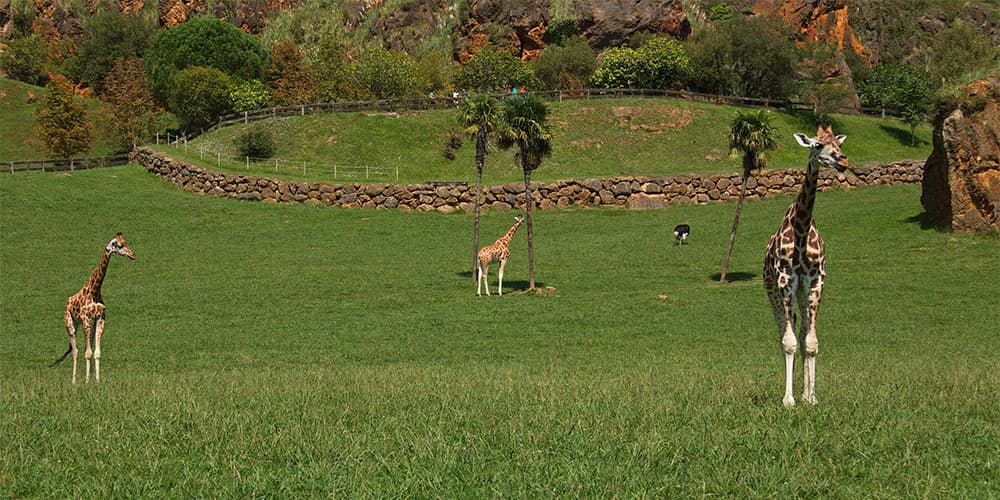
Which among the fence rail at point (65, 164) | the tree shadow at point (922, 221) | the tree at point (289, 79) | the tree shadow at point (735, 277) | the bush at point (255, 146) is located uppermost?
the tree at point (289, 79)

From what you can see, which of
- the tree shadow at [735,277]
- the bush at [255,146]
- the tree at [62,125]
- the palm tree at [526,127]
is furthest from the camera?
the tree at [62,125]

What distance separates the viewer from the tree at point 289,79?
309ft

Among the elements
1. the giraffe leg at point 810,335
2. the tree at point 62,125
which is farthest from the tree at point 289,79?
the giraffe leg at point 810,335

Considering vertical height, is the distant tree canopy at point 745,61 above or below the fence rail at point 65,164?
above

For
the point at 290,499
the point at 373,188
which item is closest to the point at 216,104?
the point at 373,188

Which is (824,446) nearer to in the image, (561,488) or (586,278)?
(561,488)

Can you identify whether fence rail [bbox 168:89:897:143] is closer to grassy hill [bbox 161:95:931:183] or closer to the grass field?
grassy hill [bbox 161:95:931:183]

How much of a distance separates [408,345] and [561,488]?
1844 centimetres

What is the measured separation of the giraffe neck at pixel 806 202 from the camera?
43.8 ft

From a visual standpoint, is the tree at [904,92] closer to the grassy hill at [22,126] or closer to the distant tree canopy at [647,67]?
the distant tree canopy at [647,67]

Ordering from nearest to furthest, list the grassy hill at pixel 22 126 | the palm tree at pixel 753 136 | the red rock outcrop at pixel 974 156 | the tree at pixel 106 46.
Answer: the palm tree at pixel 753 136 < the red rock outcrop at pixel 974 156 < the grassy hill at pixel 22 126 < the tree at pixel 106 46

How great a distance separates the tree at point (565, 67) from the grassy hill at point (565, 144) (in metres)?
19.3

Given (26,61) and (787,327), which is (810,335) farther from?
(26,61)

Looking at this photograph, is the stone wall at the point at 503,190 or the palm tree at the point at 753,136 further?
the stone wall at the point at 503,190
